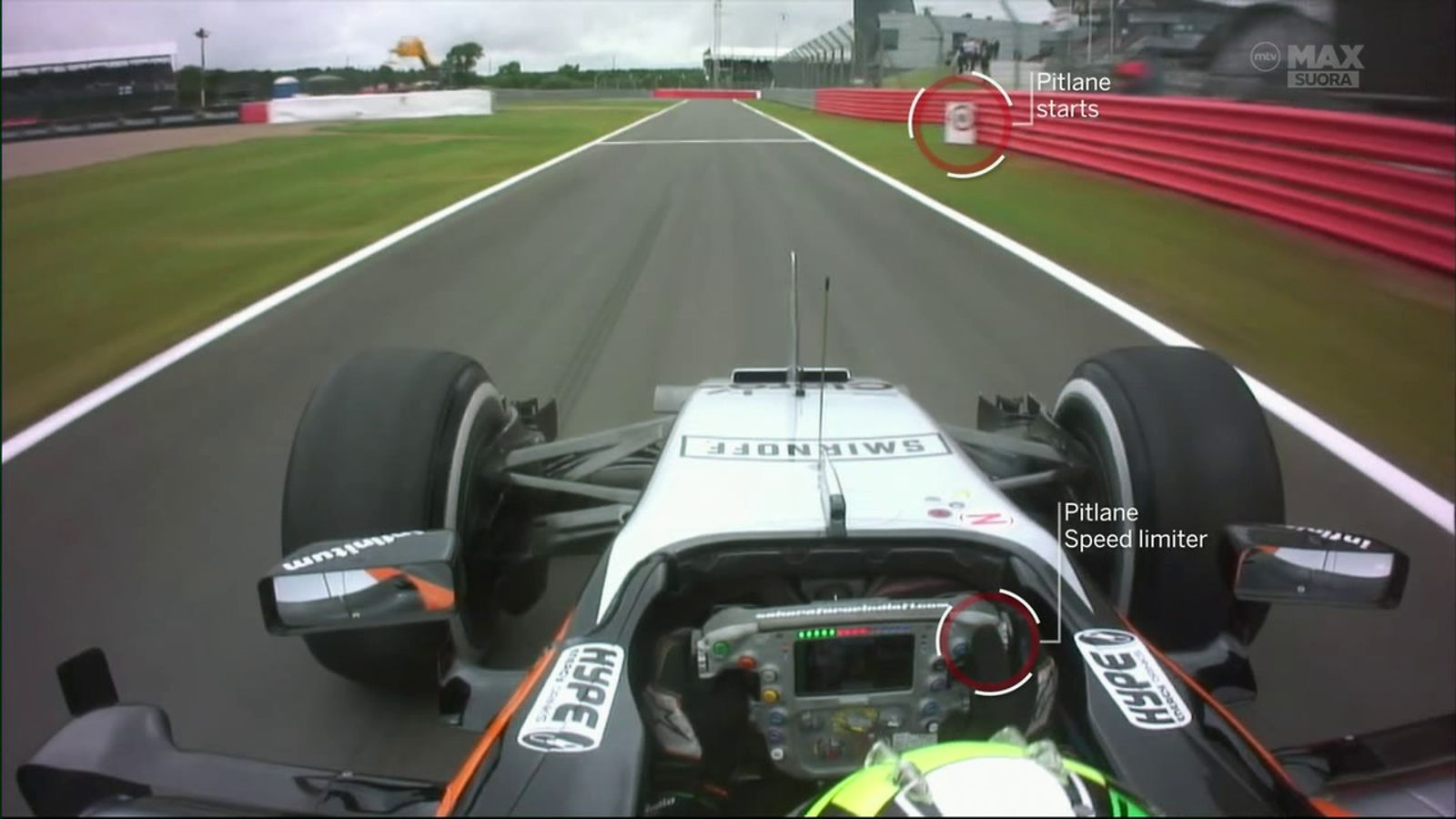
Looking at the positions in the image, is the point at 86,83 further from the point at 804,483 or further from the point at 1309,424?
the point at 1309,424

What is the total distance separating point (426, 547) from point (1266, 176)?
6.80 meters

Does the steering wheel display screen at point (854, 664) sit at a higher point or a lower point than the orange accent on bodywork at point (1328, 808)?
higher

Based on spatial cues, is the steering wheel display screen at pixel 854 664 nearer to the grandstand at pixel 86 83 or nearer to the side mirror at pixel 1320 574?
the side mirror at pixel 1320 574

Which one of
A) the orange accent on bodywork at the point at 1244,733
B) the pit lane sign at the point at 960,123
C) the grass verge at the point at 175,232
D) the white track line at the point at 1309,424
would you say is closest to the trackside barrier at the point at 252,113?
the grass verge at the point at 175,232

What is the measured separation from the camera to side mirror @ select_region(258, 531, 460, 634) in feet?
7.31

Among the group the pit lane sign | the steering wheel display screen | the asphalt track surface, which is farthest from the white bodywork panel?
the pit lane sign

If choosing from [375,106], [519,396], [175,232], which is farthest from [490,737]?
[375,106]

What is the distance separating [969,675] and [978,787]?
758mm

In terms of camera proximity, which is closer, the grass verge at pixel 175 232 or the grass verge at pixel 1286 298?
the grass verge at pixel 175 232

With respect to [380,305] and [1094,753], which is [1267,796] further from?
[380,305]

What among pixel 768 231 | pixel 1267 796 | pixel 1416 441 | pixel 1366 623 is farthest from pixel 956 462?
pixel 768 231

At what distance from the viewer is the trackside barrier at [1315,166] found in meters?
6.95

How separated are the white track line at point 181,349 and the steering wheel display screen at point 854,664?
1490 millimetres

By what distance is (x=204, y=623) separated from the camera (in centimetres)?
333
